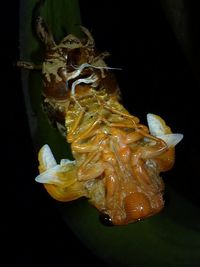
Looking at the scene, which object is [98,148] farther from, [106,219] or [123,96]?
[123,96]

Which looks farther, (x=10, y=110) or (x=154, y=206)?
(x=10, y=110)

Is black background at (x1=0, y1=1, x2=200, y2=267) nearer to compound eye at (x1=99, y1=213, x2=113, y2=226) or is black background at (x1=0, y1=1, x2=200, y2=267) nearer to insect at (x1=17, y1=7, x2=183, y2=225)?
insect at (x1=17, y1=7, x2=183, y2=225)

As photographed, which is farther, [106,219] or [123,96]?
[123,96]

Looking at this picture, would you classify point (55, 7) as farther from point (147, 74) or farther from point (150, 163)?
point (147, 74)

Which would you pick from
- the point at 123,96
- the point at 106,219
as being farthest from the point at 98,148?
the point at 123,96

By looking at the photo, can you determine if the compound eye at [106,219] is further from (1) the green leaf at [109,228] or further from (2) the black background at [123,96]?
(2) the black background at [123,96]

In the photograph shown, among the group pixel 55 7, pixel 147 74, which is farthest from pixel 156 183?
pixel 147 74
